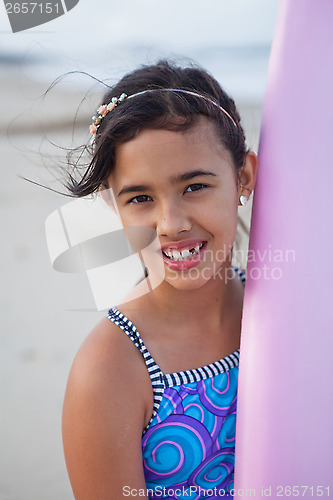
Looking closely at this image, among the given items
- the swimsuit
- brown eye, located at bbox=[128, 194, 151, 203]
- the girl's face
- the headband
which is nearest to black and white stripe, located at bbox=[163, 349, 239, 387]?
the swimsuit

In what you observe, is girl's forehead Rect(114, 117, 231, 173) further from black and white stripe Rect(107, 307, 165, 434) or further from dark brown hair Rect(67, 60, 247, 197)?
black and white stripe Rect(107, 307, 165, 434)

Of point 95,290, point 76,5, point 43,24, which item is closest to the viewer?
point 95,290

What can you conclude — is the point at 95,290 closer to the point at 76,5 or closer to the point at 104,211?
the point at 104,211

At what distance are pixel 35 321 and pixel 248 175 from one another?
3.57ft

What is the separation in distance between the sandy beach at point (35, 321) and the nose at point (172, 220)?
0.27 m

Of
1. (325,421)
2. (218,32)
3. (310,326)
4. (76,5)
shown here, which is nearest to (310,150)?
(310,326)

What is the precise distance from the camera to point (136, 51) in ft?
2.91

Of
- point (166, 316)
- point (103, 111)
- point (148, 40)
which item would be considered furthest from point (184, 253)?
point (148, 40)

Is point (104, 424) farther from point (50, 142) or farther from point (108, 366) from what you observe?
point (50, 142)

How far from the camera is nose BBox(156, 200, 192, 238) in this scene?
679mm

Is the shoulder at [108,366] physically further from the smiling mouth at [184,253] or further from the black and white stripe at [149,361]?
the smiling mouth at [184,253]

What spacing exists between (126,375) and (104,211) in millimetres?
266

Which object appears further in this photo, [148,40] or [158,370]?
[148,40]

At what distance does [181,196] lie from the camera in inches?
27.5
